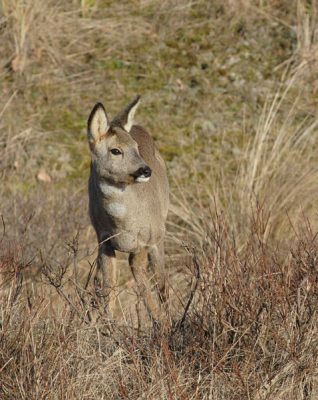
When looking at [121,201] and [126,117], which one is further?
[126,117]

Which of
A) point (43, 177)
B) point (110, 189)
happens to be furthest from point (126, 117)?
point (43, 177)

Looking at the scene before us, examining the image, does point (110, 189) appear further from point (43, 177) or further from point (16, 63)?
point (16, 63)

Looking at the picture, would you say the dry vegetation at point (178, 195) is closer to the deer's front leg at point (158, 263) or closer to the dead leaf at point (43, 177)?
the dead leaf at point (43, 177)

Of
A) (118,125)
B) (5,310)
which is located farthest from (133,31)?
(5,310)

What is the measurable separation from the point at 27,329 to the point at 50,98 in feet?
21.0

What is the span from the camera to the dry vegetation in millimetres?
3744

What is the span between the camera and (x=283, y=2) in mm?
11039

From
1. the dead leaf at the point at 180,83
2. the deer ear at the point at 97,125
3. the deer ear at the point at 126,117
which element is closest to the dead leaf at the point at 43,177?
the dead leaf at the point at 180,83

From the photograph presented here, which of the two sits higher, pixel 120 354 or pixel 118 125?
pixel 118 125

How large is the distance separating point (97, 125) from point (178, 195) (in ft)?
12.8

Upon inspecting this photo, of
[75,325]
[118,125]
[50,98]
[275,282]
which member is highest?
[118,125]

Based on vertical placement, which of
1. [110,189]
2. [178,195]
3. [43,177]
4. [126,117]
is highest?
[126,117]

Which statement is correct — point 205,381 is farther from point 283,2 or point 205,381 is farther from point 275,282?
point 283,2

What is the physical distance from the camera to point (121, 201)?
15.8ft
